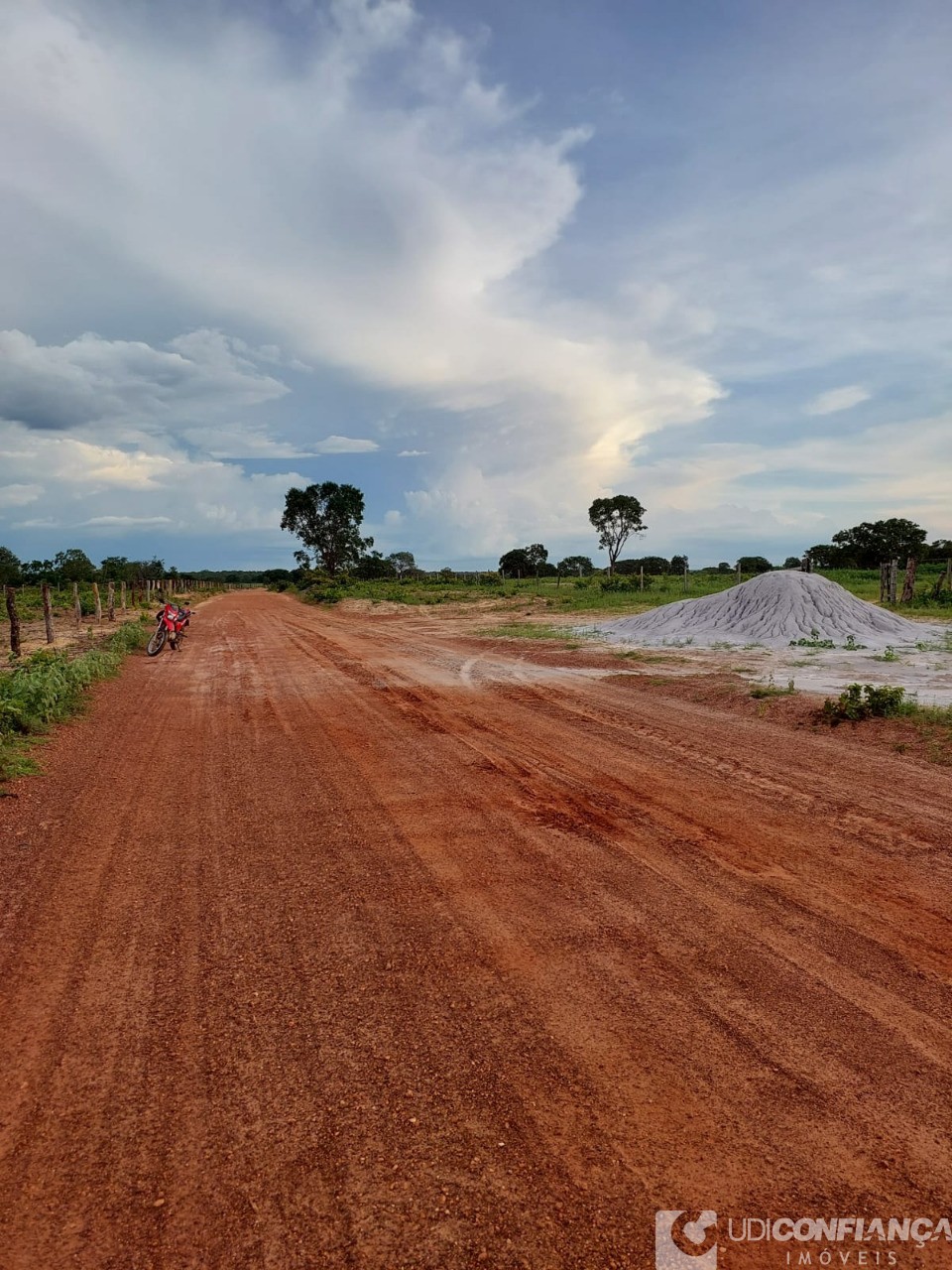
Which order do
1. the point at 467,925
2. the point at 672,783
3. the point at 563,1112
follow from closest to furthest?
the point at 563,1112 → the point at 467,925 → the point at 672,783

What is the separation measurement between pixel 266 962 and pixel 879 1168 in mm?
2681

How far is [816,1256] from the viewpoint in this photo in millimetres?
1922

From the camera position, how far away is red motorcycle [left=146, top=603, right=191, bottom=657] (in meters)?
15.6

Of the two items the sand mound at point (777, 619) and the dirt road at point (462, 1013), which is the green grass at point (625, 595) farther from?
the dirt road at point (462, 1013)

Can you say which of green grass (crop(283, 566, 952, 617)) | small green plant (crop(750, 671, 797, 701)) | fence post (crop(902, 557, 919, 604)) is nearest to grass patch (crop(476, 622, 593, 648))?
green grass (crop(283, 566, 952, 617))

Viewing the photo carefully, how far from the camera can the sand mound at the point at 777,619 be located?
17.0 metres

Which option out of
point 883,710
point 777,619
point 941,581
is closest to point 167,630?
point 883,710

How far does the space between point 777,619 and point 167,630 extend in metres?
16.2

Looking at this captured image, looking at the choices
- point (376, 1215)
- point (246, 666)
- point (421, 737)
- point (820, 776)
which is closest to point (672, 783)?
point (820, 776)

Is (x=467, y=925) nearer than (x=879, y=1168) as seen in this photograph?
No

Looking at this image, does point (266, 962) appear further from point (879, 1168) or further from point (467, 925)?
point (879, 1168)

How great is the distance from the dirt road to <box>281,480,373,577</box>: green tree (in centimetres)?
7607

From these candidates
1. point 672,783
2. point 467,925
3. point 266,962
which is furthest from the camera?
point 672,783

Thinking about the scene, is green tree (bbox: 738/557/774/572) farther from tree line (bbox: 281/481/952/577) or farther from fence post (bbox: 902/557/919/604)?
fence post (bbox: 902/557/919/604)
